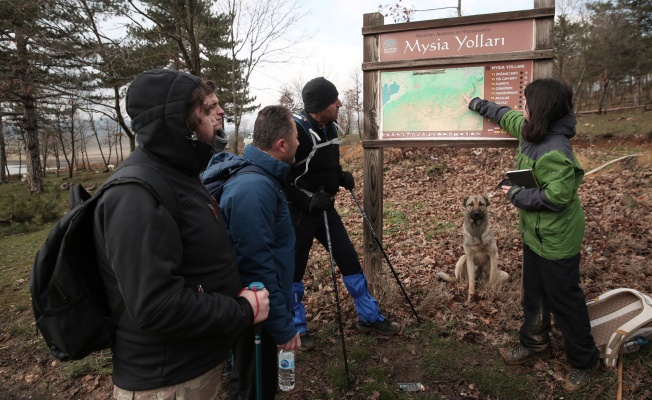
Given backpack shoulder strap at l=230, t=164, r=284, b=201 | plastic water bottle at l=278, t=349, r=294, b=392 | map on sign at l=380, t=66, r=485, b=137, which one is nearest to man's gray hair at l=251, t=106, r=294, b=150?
backpack shoulder strap at l=230, t=164, r=284, b=201

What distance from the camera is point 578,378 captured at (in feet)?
10.6

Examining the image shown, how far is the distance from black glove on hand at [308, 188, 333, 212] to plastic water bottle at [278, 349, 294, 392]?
1.33m

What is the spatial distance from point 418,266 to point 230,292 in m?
4.61

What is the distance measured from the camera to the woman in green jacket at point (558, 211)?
305 cm

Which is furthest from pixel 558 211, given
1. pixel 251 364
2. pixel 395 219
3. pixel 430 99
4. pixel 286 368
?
pixel 395 219

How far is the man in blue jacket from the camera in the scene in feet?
7.11

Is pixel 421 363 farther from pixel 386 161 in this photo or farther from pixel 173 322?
pixel 386 161

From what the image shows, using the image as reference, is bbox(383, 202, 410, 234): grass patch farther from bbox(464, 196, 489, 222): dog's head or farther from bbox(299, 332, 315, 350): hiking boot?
bbox(299, 332, 315, 350): hiking boot

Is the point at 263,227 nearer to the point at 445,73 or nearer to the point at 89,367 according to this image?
the point at 445,73

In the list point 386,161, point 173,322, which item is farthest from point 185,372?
point 386,161

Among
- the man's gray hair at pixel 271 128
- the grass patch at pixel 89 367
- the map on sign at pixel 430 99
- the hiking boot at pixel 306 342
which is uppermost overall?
the map on sign at pixel 430 99

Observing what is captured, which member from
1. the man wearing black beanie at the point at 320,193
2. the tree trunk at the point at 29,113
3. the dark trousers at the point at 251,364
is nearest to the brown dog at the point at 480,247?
the man wearing black beanie at the point at 320,193

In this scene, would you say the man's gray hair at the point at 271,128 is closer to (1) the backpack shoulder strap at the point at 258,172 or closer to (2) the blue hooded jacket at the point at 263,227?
(2) the blue hooded jacket at the point at 263,227

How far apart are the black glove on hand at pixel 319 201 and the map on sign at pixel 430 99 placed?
4.11 ft
